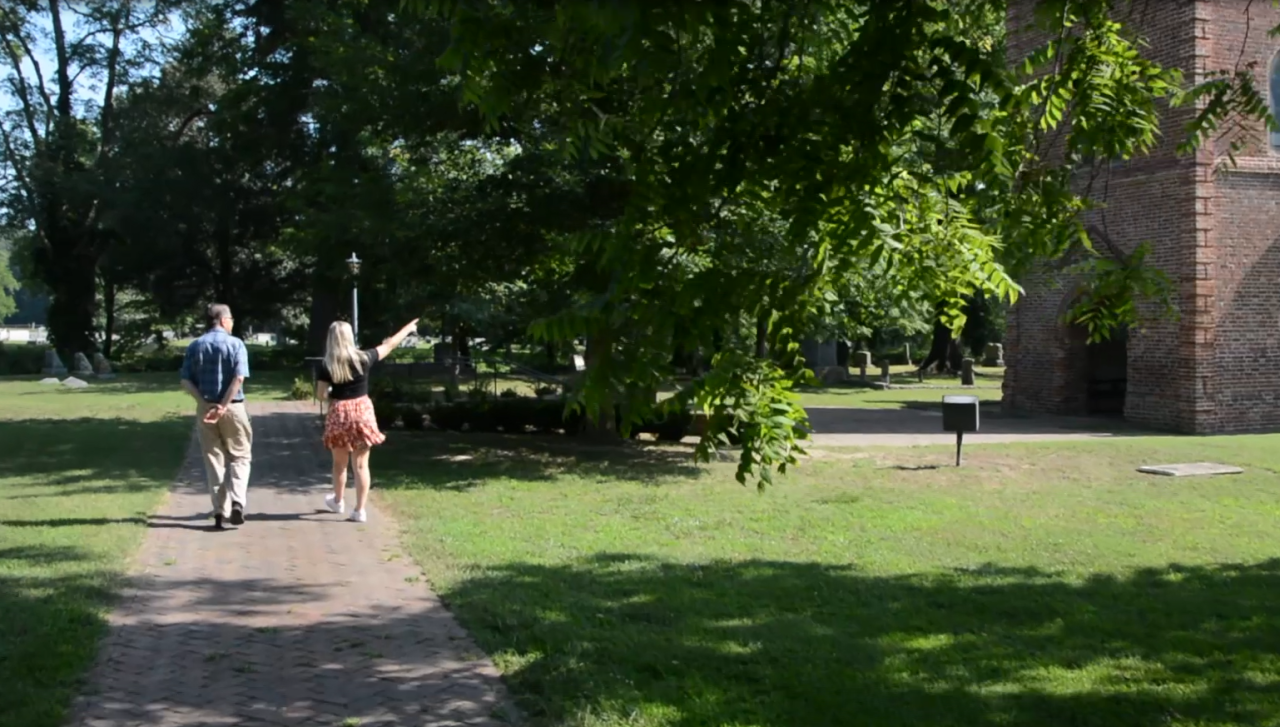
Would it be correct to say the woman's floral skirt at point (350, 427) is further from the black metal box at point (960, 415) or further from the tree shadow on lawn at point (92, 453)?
the black metal box at point (960, 415)

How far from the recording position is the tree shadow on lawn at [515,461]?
557 inches

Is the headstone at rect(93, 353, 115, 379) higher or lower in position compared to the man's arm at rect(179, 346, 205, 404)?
lower

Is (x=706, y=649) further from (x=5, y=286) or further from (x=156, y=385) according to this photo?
(x=5, y=286)

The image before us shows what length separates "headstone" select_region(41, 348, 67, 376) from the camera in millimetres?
39103

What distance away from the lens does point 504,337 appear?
2331 cm

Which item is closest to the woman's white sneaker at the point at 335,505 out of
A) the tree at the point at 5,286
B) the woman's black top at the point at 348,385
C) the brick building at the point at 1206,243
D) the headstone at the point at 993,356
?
the woman's black top at the point at 348,385

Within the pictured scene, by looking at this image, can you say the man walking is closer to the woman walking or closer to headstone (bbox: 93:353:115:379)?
the woman walking

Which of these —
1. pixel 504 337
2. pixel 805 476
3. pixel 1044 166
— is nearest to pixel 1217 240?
pixel 805 476

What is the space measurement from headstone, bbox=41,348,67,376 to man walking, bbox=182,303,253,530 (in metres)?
32.4

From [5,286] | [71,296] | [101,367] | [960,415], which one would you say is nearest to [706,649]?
[960,415]

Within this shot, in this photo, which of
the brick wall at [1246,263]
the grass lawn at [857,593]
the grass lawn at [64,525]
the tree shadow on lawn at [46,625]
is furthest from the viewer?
the brick wall at [1246,263]

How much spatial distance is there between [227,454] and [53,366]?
33682mm

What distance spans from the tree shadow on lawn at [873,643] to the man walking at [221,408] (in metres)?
2.80

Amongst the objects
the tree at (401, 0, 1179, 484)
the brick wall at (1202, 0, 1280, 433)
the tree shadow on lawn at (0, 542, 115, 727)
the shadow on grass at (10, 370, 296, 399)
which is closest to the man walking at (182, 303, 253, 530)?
the tree shadow on lawn at (0, 542, 115, 727)
